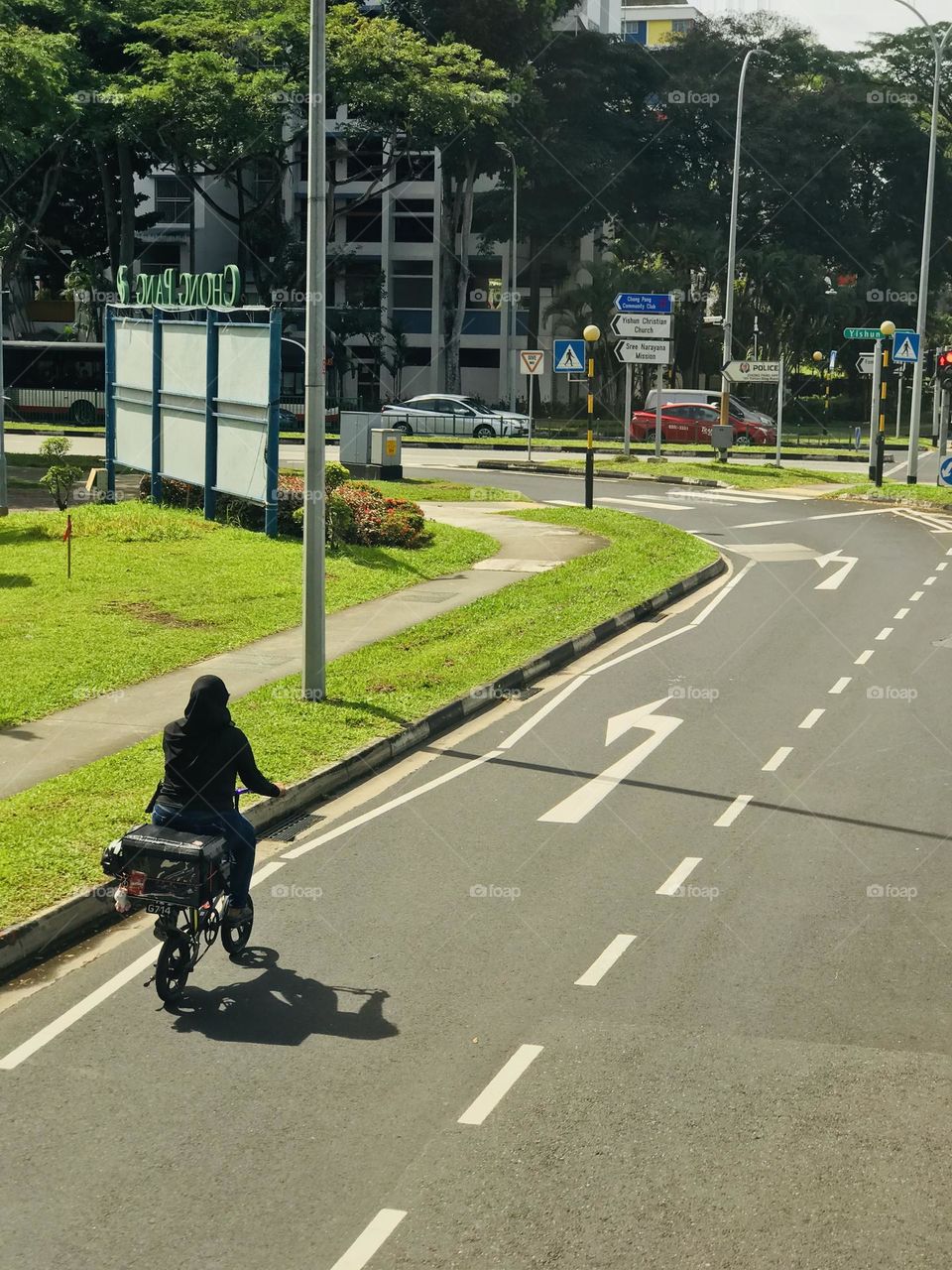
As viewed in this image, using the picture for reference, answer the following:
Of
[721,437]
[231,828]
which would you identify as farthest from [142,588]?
[721,437]

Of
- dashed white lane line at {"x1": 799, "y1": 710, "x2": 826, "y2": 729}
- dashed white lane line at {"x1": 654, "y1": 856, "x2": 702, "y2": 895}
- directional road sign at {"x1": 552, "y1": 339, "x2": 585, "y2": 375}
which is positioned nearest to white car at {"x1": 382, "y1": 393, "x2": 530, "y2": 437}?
directional road sign at {"x1": 552, "y1": 339, "x2": 585, "y2": 375}

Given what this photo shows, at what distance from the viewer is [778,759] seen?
13.6 m

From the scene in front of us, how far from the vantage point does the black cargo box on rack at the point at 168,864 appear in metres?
8.28

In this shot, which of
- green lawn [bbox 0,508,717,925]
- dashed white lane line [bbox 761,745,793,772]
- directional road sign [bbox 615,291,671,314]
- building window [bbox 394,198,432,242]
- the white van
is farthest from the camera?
building window [bbox 394,198,432,242]

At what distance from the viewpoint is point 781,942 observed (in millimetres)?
9328

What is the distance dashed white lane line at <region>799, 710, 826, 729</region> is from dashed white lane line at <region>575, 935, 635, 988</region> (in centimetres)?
585

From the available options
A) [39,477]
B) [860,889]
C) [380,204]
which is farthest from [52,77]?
[860,889]

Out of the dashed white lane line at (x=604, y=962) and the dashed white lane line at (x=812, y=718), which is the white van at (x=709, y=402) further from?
the dashed white lane line at (x=604, y=962)

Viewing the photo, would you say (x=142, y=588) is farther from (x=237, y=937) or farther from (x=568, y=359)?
(x=568, y=359)

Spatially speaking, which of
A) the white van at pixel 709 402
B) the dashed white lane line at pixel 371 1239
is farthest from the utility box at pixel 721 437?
the dashed white lane line at pixel 371 1239

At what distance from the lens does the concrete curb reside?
9.17 metres

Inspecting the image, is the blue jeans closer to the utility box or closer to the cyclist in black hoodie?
the cyclist in black hoodie

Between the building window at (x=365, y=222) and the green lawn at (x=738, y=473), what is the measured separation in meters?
35.8

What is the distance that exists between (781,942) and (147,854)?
374 cm
